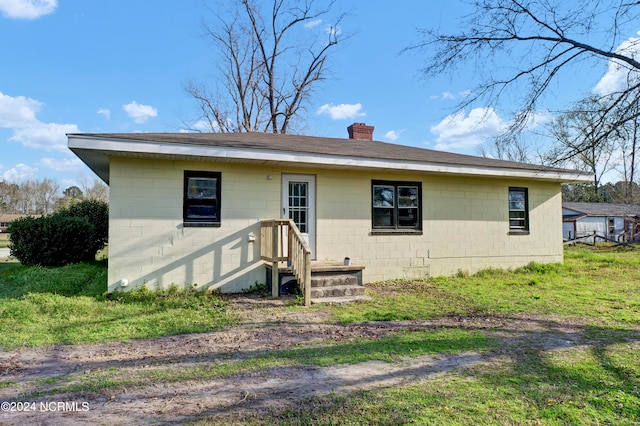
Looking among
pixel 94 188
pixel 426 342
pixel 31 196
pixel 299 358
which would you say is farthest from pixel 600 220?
pixel 31 196

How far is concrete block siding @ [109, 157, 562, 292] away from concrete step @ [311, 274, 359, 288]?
1.15 meters

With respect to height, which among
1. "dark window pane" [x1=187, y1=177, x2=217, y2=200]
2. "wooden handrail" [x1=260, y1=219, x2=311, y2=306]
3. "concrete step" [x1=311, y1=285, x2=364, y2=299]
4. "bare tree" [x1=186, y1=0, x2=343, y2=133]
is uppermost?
"bare tree" [x1=186, y1=0, x2=343, y2=133]

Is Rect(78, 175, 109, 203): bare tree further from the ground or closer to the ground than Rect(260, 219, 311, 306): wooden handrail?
further from the ground

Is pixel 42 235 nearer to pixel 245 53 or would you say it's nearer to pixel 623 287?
pixel 623 287

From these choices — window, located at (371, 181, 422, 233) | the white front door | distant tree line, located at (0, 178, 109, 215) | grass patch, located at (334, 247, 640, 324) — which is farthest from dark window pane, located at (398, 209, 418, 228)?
distant tree line, located at (0, 178, 109, 215)

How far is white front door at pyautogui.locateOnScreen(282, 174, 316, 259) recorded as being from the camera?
8.22 m

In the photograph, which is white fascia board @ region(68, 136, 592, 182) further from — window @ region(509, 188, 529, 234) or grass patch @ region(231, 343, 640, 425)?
grass patch @ region(231, 343, 640, 425)

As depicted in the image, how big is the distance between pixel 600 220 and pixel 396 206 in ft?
107

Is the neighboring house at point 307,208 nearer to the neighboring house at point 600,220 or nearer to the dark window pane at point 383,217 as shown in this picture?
the dark window pane at point 383,217

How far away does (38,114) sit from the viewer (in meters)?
21.2

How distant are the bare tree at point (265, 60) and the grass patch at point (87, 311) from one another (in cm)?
1735

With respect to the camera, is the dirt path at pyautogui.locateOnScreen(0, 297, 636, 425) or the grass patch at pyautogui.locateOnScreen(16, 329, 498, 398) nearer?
the dirt path at pyautogui.locateOnScreen(0, 297, 636, 425)

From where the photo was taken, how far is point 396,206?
9.18m

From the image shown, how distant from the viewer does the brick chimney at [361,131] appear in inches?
507
